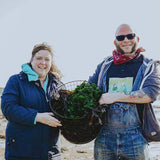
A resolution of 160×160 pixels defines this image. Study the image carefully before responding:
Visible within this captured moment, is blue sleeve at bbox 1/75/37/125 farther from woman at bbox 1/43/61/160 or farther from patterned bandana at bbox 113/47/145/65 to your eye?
patterned bandana at bbox 113/47/145/65

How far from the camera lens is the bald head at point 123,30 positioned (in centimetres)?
305

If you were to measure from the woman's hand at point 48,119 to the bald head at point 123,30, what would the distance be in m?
1.43

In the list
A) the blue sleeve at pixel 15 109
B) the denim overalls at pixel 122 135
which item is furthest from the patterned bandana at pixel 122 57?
the blue sleeve at pixel 15 109

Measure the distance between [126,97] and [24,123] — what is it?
1.32m

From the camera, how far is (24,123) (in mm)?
2836

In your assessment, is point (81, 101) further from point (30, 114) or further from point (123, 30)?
point (123, 30)

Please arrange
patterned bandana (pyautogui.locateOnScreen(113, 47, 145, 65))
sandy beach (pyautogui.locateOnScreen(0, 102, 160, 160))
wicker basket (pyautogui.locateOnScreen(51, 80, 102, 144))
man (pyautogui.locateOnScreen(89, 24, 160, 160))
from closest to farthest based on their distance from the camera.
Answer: wicker basket (pyautogui.locateOnScreen(51, 80, 102, 144))
man (pyautogui.locateOnScreen(89, 24, 160, 160))
patterned bandana (pyautogui.locateOnScreen(113, 47, 145, 65))
sandy beach (pyautogui.locateOnScreen(0, 102, 160, 160))

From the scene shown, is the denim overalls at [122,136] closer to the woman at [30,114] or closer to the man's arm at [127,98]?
the man's arm at [127,98]

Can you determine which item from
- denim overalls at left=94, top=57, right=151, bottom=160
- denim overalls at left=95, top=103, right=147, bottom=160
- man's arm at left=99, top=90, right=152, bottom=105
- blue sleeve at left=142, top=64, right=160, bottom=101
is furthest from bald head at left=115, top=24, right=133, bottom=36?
denim overalls at left=95, top=103, right=147, bottom=160

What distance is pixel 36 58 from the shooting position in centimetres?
316

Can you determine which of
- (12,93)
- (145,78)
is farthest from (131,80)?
(12,93)

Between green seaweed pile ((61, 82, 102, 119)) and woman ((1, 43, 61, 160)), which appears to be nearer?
green seaweed pile ((61, 82, 102, 119))

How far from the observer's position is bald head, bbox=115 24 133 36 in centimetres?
305

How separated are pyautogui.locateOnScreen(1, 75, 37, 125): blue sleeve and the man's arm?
0.91 m
